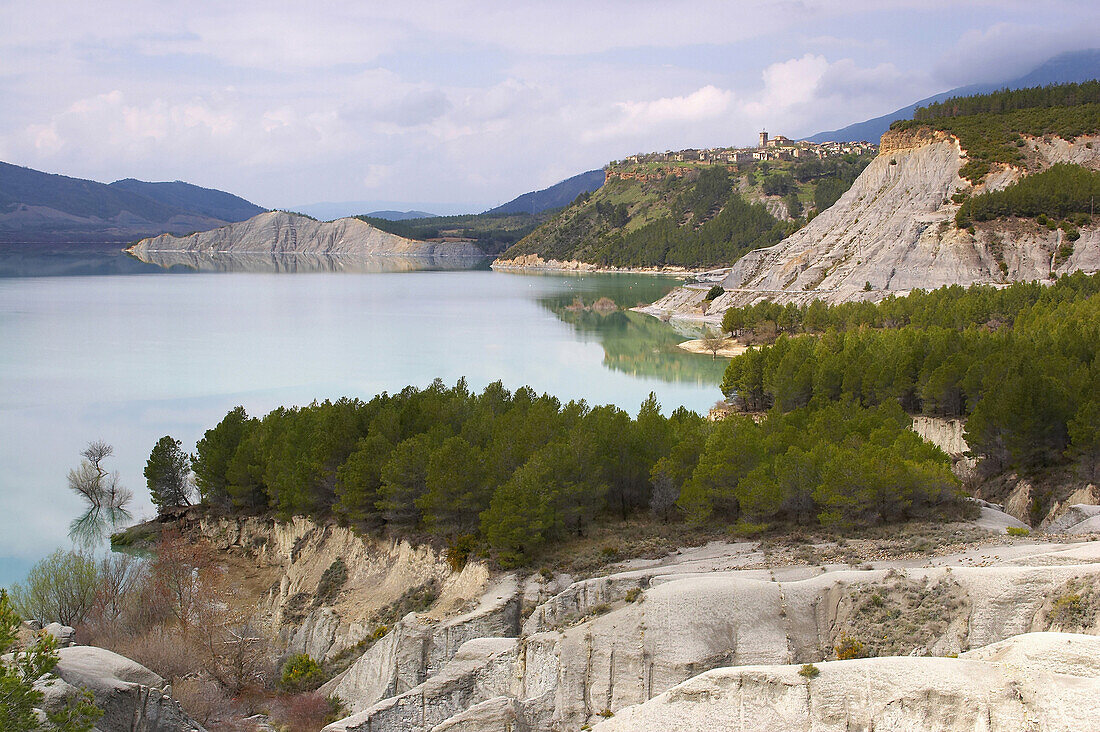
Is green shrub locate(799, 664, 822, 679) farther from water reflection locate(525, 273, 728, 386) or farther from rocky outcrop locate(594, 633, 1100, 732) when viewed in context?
water reflection locate(525, 273, 728, 386)

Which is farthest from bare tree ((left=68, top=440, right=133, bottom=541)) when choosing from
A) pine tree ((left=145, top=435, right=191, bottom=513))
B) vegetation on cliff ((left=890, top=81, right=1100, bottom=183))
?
vegetation on cliff ((left=890, top=81, right=1100, bottom=183))

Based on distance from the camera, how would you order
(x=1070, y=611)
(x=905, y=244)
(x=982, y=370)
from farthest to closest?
(x=905, y=244)
(x=982, y=370)
(x=1070, y=611)

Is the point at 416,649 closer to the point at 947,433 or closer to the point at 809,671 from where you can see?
→ the point at 809,671

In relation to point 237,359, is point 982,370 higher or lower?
higher

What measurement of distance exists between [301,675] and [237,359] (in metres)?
49.6

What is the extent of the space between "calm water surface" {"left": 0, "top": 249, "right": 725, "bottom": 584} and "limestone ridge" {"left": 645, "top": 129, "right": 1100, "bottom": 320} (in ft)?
45.8

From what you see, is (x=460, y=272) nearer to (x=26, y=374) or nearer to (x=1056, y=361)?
(x=26, y=374)

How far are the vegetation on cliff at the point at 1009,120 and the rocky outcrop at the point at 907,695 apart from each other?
85.5m

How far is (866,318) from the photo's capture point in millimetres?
66500

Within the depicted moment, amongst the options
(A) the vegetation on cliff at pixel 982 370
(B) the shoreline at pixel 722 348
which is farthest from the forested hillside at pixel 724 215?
(A) the vegetation on cliff at pixel 982 370

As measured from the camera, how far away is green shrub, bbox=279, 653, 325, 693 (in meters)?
21.2

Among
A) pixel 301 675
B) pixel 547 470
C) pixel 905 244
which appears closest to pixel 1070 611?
pixel 547 470

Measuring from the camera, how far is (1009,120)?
91.6m

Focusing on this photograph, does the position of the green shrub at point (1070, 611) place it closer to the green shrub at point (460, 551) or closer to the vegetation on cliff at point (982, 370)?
the green shrub at point (460, 551)
